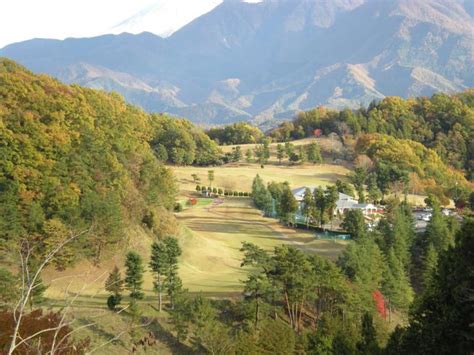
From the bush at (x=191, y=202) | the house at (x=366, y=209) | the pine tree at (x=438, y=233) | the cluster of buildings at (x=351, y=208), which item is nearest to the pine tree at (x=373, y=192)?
the cluster of buildings at (x=351, y=208)

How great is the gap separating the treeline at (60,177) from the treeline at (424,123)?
67.6 meters

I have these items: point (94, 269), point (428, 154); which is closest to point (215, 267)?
point (94, 269)

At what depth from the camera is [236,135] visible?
113 m

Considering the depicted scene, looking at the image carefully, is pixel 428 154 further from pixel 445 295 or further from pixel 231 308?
pixel 445 295

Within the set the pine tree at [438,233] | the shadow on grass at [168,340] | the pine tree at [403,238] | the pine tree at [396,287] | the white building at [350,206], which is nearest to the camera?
the shadow on grass at [168,340]

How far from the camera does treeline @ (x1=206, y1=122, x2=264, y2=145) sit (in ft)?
371

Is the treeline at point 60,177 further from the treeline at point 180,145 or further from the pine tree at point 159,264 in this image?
the treeline at point 180,145

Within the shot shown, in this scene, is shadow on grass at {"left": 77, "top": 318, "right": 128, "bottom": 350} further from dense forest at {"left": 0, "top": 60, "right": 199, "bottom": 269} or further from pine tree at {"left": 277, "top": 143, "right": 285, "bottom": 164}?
pine tree at {"left": 277, "top": 143, "right": 285, "bottom": 164}

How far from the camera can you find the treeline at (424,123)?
294 feet

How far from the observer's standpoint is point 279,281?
25141 millimetres

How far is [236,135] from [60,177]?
83437mm

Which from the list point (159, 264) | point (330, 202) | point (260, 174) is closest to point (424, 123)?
point (260, 174)

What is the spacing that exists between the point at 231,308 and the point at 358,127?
7899 cm

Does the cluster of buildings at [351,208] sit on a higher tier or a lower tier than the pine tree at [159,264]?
higher
